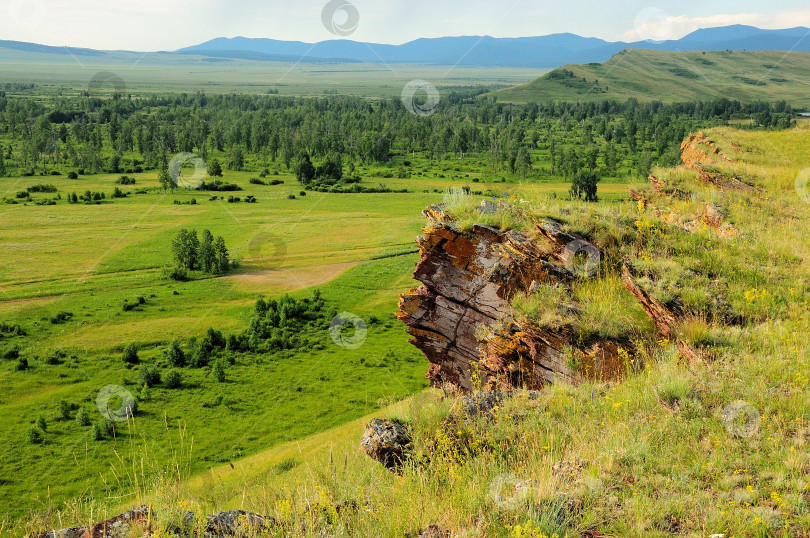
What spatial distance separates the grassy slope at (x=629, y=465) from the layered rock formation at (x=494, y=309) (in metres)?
1.99

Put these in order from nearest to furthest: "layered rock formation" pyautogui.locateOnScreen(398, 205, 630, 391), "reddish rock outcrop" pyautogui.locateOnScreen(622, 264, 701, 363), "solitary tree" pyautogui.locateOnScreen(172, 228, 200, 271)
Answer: "reddish rock outcrop" pyautogui.locateOnScreen(622, 264, 701, 363)
"layered rock formation" pyautogui.locateOnScreen(398, 205, 630, 391)
"solitary tree" pyautogui.locateOnScreen(172, 228, 200, 271)

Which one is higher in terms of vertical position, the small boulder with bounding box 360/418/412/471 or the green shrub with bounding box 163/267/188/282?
the small boulder with bounding box 360/418/412/471

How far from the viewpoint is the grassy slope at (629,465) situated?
581cm

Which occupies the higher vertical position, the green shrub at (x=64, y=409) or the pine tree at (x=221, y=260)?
the pine tree at (x=221, y=260)

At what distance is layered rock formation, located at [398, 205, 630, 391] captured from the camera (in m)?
12.0

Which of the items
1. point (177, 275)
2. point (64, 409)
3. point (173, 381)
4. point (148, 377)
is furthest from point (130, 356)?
point (177, 275)

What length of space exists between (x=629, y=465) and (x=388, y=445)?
3448 mm

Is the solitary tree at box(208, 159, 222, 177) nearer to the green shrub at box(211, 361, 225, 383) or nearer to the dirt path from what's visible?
the dirt path

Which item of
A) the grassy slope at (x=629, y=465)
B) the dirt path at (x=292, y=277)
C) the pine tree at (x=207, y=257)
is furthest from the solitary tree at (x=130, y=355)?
the grassy slope at (x=629, y=465)

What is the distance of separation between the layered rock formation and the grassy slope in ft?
6.52

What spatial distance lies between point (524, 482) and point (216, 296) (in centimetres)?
5562

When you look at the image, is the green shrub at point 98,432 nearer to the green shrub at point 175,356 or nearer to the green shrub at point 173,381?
the green shrub at point 173,381

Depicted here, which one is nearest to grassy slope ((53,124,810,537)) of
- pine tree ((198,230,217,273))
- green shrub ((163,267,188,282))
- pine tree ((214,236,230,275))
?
green shrub ((163,267,188,282))

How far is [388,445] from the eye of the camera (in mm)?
8383
